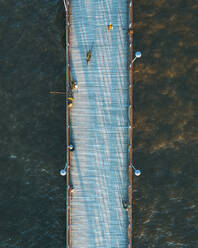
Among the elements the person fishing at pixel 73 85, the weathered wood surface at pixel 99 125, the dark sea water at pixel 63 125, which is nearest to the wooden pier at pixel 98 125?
the weathered wood surface at pixel 99 125

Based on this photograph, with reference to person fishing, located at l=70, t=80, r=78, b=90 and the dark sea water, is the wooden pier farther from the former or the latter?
the dark sea water

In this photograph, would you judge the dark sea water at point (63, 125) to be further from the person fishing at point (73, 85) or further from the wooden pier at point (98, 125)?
the person fishing at point (73, 85)

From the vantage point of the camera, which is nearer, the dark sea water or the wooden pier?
the wooden pier

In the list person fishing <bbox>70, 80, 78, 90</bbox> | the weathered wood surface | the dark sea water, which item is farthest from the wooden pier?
the dark sea water

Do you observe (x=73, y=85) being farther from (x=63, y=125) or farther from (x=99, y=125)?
(x=63, y=125)

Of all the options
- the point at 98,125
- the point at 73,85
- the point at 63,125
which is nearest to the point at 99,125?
the point at 98,125

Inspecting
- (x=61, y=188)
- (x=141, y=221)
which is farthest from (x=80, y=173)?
(x=141, y=221)

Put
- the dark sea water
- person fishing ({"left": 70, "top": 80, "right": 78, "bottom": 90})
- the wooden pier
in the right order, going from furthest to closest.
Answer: the dark sea water, the wooden pier, person fishing ({"left": 70, "top": 80, "right": 78, "bottom": 90})
